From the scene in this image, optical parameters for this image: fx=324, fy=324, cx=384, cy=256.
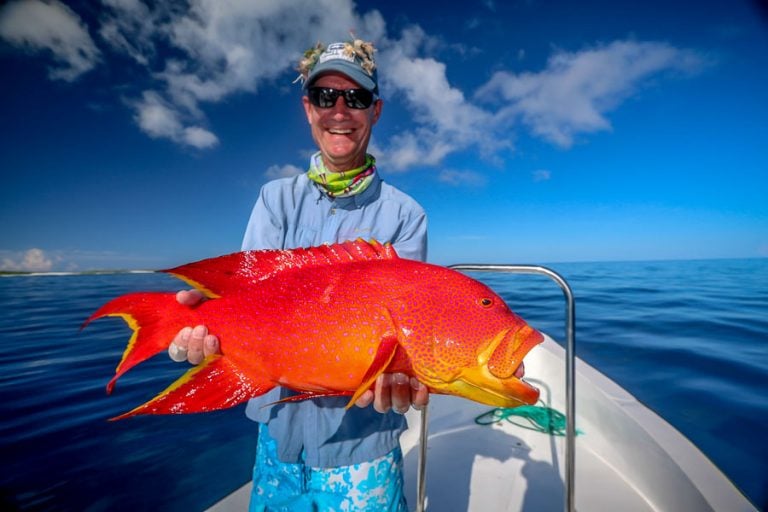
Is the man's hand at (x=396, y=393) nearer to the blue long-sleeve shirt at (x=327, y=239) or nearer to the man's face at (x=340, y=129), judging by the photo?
the blue long-sleeve shirt at (x=327, y=239)

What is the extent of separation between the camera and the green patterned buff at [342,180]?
6.99 ft

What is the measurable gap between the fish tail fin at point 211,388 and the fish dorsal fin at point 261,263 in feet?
1.15

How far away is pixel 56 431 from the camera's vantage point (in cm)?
504

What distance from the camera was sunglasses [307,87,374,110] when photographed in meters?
2.21

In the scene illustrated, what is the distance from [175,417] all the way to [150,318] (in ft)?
18.9

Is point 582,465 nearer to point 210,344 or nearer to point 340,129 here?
point 210,344

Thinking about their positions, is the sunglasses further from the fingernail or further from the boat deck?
the boat deck

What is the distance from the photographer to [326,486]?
185cm

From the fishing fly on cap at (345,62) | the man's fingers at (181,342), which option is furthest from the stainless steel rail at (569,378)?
the man's fingers at (181,342)

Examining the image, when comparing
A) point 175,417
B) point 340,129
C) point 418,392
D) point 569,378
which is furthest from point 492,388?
point 175,417

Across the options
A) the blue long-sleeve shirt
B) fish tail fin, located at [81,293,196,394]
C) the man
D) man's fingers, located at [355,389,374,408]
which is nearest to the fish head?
man's fingers, located at [355,389,374,408]

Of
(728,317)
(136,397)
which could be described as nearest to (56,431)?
(136,397)

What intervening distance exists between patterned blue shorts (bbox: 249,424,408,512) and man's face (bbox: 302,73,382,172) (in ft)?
5.92

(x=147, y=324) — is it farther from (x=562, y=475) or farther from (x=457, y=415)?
(x=457, y=415)
